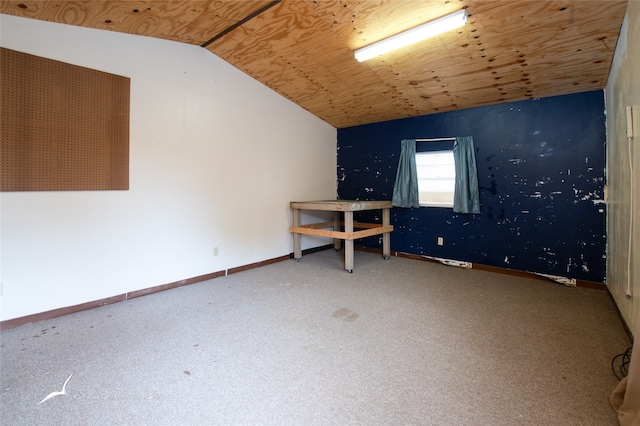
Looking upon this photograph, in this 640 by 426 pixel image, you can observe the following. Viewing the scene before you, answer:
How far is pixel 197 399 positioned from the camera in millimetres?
1406

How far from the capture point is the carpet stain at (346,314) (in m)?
2.35

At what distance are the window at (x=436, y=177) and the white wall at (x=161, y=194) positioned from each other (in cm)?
205

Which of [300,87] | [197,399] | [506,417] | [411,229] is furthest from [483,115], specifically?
[197,399]

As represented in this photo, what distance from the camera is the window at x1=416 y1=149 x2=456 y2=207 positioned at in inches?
163

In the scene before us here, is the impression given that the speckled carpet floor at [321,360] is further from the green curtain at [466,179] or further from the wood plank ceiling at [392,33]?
the wood plank ceiling at [392,33]

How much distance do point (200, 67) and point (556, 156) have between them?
4352 millimetres

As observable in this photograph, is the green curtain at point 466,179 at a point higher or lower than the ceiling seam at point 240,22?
lower

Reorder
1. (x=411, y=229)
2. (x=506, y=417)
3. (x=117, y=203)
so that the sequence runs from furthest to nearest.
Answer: (x=411, y=229) → (x=117, y=203) → (x=506, y=417)

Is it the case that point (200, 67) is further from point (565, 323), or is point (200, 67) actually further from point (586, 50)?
point (565, 323)

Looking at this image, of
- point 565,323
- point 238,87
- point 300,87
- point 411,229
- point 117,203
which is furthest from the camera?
point 411,229

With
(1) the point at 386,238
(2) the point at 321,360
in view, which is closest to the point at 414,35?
(2) the point at 321,360

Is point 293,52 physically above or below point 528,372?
above

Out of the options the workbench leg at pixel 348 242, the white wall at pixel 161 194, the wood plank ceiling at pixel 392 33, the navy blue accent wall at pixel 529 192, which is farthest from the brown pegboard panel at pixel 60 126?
the navy blue accent wall at pixel 529 192

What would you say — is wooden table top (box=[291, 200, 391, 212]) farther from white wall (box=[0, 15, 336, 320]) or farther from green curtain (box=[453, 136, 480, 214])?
green curtain (box=[453, 136, 480, 214])
